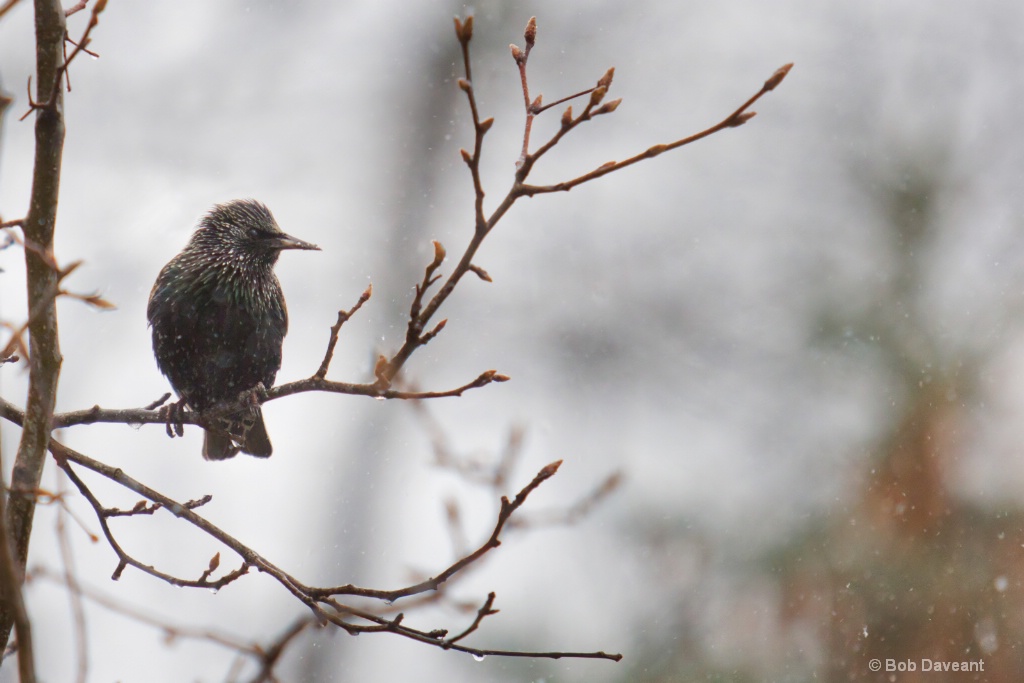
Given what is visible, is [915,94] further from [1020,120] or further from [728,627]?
[728,627]

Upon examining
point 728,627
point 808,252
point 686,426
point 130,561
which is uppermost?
point 808,252

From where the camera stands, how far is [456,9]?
30.0 feet

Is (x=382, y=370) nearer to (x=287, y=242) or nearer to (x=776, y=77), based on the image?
(x=776, y=77)

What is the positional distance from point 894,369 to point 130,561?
235 inches

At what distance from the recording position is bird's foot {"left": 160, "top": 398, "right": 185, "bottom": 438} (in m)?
1.96

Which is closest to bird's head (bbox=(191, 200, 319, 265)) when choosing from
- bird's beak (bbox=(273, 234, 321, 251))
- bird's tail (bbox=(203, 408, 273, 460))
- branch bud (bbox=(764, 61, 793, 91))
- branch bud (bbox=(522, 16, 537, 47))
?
bird's beak (bbox=(273, 234, 321, 251))

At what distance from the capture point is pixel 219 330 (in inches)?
127

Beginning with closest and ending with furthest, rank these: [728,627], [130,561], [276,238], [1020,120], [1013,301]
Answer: [130,561]
[276,238]
[728,627]
[1013,301]
[1020,120]

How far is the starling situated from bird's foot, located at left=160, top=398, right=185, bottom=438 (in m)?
0.15

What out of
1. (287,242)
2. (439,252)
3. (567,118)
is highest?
(287,242)

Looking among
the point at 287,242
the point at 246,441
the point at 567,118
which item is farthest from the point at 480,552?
the point at 287,242

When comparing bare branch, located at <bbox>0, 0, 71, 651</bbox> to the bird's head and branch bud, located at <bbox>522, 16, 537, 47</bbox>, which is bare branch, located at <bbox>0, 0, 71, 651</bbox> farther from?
the bird's head

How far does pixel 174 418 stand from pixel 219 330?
133cm

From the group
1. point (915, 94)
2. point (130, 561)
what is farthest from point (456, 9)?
point (130, 561)
